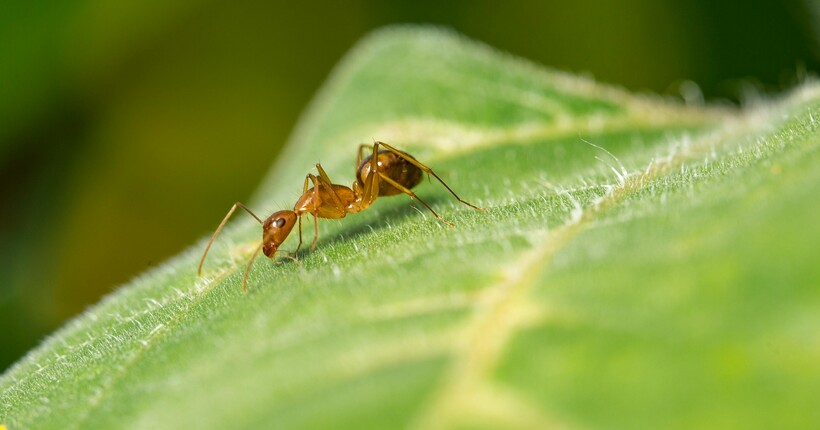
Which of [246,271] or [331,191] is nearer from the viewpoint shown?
[246,271]

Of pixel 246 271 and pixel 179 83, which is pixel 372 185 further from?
pixel 179 83

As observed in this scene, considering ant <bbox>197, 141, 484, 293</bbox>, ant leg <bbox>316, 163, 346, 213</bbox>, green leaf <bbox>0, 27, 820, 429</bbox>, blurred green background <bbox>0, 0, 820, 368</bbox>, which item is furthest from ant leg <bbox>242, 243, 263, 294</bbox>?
blurred green background <bbox>0, 0, 820, 368</bbox>

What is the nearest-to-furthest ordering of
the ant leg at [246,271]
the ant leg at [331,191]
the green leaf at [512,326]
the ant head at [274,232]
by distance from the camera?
the green leaf at [512,326] < the ant leg at [246,271] < the ant head at [274,232] < the ant leg at [331,191]

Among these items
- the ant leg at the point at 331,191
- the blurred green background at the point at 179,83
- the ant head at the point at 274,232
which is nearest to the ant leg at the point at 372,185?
the ant leg at the point at 331,191

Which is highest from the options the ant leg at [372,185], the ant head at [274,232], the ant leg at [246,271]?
the ant leg at [372,185]

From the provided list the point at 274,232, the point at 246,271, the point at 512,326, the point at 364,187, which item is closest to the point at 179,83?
the point at 364,187

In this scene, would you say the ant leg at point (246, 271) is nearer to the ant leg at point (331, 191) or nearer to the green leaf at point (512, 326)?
the green leaf at point (512, 326)
